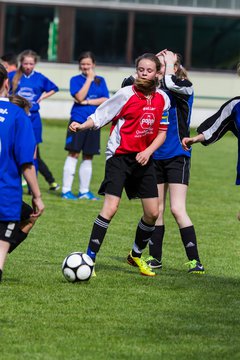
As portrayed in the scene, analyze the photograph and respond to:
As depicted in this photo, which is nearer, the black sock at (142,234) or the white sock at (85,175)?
the black sock at (142,234)

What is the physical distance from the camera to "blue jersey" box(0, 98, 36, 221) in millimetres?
7371

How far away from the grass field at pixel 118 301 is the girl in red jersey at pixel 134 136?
0.68m

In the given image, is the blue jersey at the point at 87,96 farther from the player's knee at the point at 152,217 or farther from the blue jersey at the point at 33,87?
the player's knee at the point at 152,217

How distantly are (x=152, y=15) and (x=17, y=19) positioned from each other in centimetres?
450

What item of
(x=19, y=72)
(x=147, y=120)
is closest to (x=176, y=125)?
(x=147, y=120)

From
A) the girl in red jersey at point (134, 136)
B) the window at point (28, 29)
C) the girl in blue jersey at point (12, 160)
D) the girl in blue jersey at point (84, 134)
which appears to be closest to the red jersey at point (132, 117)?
the girl in red jersey at point (134, 136)

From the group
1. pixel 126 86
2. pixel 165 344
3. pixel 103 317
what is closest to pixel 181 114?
pixel 126 86

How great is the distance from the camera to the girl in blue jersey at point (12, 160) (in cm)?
737

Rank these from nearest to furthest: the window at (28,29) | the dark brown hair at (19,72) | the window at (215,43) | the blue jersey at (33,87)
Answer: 1. the dark brown hair at (19,72)
2. the blue jersey at (33,87)
3. the window at (28,29)
4. the window at (215,43)

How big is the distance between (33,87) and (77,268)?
298 inches

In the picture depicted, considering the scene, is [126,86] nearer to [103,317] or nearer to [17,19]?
[103,317]

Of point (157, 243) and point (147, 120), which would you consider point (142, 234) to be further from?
point (147, 120)

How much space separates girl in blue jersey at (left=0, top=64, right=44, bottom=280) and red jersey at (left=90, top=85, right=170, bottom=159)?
1429 millimetres

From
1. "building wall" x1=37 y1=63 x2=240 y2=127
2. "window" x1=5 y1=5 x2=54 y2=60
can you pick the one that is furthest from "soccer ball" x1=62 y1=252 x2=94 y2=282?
"window" x1=5 y1=5 x2=54 y2=60
